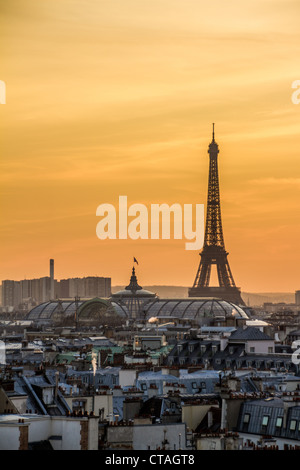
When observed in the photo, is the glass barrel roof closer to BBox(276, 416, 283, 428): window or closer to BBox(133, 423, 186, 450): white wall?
BBox(276, 416, 283, 428): window

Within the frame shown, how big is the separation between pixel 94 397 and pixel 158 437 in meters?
11.1

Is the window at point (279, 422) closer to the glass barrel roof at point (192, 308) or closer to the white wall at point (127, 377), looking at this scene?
the white wall at point (127, 377)

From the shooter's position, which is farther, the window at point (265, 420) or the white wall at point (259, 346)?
the white wall at point (259, 346)

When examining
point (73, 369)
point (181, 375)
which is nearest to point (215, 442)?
point (181, 375)

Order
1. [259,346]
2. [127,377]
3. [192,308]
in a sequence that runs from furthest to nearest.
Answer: [192,308] → [259,346] → [127,377]

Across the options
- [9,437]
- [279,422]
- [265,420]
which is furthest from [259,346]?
[9,437]

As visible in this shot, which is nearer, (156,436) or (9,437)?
(9,437)

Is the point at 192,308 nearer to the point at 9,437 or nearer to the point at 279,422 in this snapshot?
the point at 279,422

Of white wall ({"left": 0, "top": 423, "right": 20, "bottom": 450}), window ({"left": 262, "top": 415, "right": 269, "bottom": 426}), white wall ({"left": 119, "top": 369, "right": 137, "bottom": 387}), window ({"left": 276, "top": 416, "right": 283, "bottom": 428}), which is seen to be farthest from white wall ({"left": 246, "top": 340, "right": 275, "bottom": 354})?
white wall ({"left": 0, "top": 423, "right": 20, "bottom": 450})

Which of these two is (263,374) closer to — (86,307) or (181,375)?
(181,375)

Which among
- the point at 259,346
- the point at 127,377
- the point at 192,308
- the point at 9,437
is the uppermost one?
the point at 192,308

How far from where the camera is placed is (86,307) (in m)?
192

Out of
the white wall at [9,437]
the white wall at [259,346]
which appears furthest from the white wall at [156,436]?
the white wall at [259,346]

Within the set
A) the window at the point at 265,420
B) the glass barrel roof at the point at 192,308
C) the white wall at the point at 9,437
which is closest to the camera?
the white wall at the point at 9,437
